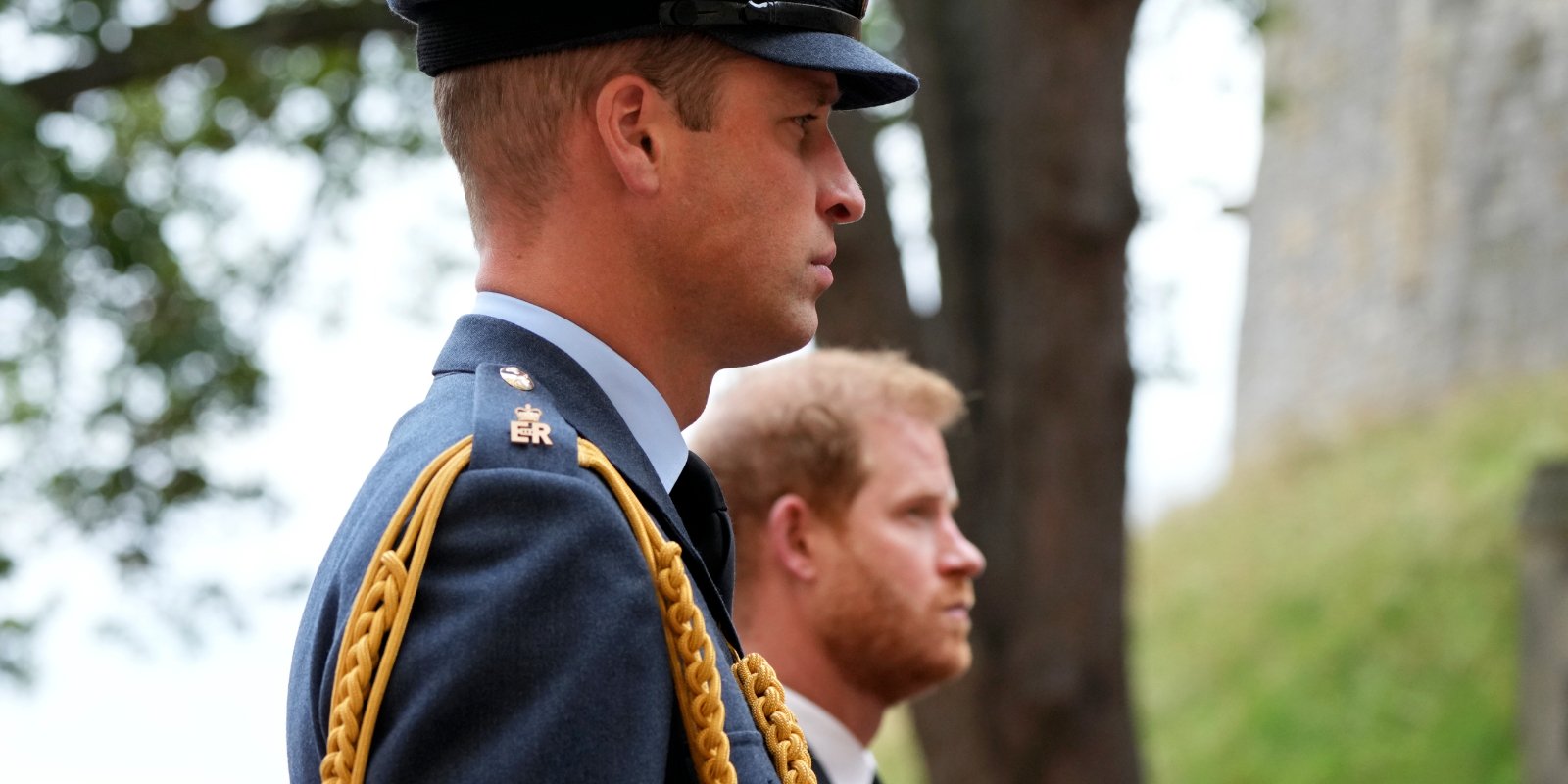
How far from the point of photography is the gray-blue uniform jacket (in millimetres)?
1336

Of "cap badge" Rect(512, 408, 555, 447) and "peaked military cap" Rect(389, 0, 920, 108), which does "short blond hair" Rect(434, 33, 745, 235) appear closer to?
"peaked military cap" Rect(389, 0, 920, 108)

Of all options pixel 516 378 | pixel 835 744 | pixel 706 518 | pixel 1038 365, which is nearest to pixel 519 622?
pixel 516 378

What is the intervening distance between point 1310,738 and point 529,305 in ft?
33.3

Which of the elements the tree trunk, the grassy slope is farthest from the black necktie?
the grassy slope

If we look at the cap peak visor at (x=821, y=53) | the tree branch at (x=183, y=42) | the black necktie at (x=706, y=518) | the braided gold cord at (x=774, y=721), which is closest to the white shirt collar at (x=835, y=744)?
the black necktie at (x=706, y=518)

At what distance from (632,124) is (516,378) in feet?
0.78

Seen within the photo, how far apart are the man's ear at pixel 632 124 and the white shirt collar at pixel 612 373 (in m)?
0.14

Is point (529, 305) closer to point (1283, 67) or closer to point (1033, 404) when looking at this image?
point (1033, 404)

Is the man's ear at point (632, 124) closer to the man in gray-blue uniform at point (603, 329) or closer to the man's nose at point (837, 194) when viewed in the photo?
the man in gray-blue uniform at point (603, 329)

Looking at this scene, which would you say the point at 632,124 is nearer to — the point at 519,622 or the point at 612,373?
the point at 612,373

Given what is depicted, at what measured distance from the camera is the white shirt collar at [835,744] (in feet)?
9.48

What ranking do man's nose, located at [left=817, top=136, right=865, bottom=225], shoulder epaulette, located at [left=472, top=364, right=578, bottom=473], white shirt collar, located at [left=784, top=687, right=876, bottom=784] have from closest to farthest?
shoulder epaulette, located at [left=472, top=364, right=578, bottom=473]
man's nose, located at [left=817, top=136, right=865, bottom=225]
white shirt collar, located at [left=784, top=687, right=876, bottom=784]

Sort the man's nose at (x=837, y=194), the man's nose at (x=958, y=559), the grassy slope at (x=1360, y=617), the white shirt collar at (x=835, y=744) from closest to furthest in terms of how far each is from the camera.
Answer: the man's nose at (x=837, y=194) < the white shirt collar at (x=835, y=744) < the man's nose at (x=958, y=559) < the grassy slope at (x=1360, y=617)

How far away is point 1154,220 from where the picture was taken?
22.9 ft
